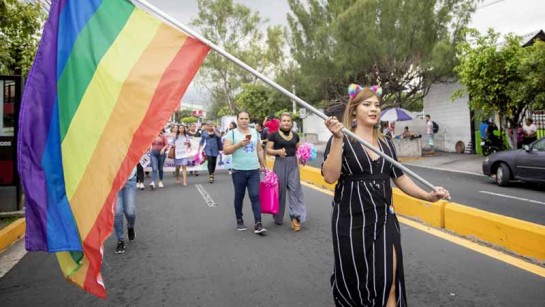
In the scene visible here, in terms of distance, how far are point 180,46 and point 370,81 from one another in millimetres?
18686

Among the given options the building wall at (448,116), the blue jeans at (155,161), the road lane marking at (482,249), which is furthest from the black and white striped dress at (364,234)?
the building wall at (448,116)

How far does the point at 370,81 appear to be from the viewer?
20.8m

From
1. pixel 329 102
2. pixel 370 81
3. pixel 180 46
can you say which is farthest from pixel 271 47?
pixel 180 46

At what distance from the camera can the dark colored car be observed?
1045cm

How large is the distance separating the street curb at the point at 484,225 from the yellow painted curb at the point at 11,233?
6109mm

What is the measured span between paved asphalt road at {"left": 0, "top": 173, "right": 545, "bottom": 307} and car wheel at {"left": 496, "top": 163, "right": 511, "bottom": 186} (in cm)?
623

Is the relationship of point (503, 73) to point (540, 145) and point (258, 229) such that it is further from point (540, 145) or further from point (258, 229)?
point (258, 229)

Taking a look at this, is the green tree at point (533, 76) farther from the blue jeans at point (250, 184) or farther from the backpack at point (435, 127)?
the blue jeans at point (250, 184)

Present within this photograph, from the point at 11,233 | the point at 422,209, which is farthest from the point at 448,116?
the point at 11,233

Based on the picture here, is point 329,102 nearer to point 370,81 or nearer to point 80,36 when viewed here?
point 370,81

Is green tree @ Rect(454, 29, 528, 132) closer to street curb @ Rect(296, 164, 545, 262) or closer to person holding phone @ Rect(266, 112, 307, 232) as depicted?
street curb @ Rect(296, 164, 545, 262)

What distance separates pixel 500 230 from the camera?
5.35 meters

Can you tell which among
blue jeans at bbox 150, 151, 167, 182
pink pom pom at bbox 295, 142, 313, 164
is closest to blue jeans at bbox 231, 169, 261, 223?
pink pom pom at bbox 295, 142, 313, 164

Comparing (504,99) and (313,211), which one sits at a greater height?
(504,99)
